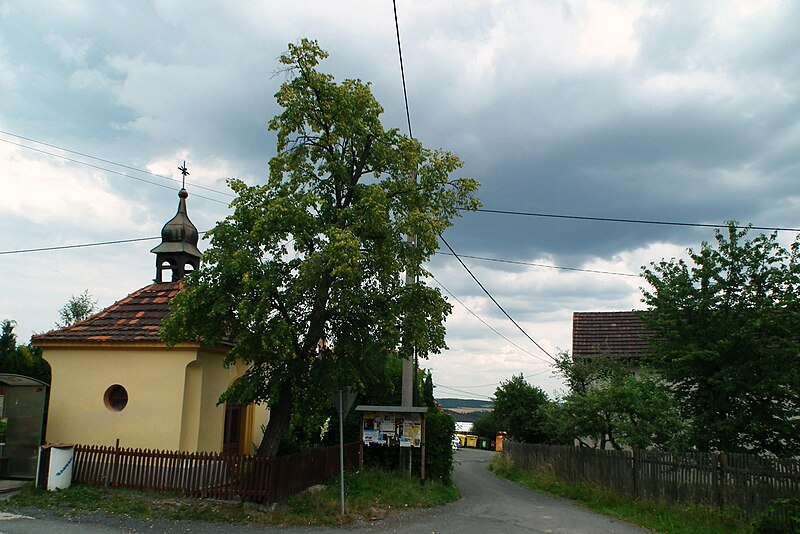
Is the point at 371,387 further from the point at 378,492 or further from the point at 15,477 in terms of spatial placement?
the point at 15,477

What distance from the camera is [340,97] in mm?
13414

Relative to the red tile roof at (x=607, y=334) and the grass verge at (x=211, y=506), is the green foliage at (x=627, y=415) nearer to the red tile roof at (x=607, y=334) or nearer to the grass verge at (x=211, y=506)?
the grass verge at (x=211, y=506)

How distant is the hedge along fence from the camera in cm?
1327

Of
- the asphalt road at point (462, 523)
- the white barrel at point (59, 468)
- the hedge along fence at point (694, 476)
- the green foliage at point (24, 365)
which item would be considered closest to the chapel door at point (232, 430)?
the white barrel at point (59, 468)

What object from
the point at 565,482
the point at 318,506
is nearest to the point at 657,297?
the point at 565,482

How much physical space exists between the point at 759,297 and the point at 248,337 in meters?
13.7

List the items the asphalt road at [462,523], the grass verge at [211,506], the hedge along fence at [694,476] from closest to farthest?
the asphalt road at [462,523]
the grass verge at [211,506]
the hedge along fence at [694,476]

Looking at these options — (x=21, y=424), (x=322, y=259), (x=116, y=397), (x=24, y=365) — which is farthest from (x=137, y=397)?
(x=24, y=365)

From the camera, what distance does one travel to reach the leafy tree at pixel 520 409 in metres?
32.2

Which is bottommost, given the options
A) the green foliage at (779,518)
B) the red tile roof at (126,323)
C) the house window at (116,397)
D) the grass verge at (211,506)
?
the grass verge at (211,506)

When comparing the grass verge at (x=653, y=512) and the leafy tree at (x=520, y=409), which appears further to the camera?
the leafy tree at (x=520, y=409)

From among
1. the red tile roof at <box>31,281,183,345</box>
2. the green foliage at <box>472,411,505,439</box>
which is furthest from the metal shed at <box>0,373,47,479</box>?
the green foliage at <box>472,411,505,439</box>

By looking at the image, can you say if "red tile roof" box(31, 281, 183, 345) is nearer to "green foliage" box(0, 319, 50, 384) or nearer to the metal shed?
the metal shed

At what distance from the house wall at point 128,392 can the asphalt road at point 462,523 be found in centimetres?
377
